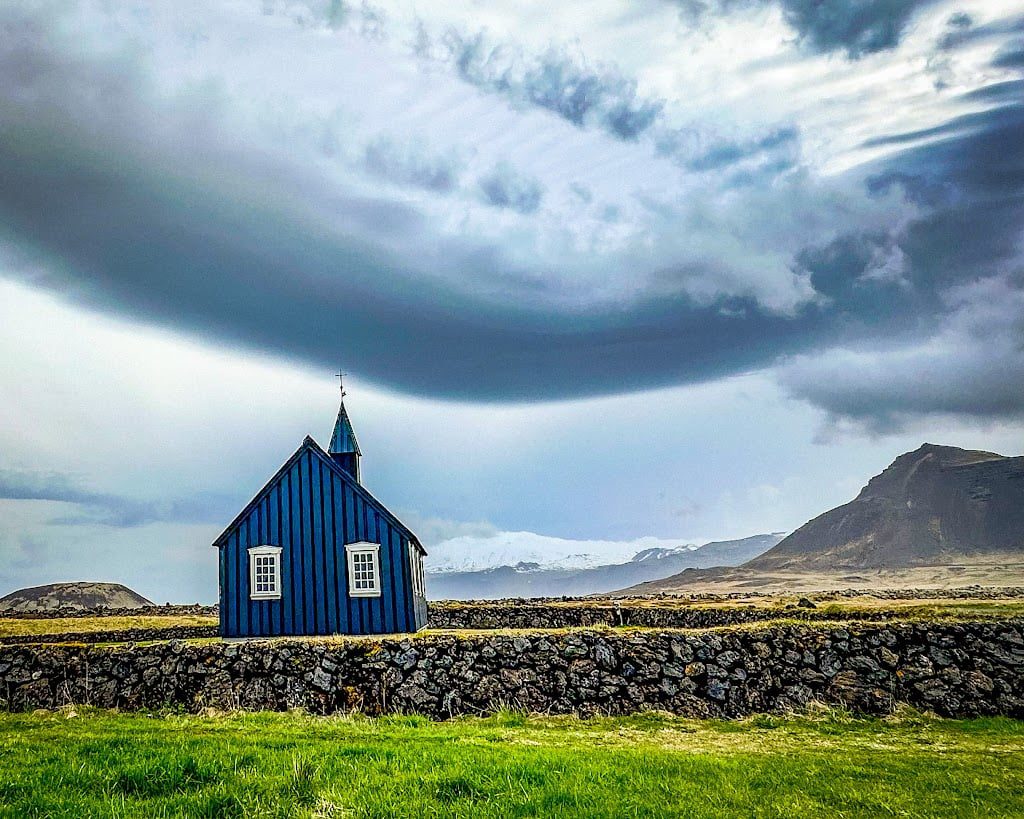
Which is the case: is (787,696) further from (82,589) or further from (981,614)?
(82,589)

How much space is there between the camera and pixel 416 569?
3319cm

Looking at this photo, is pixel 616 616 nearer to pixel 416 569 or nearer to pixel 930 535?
pixel 416 569

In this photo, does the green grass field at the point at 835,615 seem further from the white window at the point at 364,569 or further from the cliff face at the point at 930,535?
the cliff face at the point at 930,535

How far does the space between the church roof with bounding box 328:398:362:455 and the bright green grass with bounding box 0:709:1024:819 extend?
22163 mm

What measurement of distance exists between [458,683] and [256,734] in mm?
5796

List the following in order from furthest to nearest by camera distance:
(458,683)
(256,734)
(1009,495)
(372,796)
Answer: (1009,495) → (458,683) → (256,734) → (372,796)

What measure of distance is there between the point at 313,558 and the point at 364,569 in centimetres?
220

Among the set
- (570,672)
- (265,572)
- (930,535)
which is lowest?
(930,535)

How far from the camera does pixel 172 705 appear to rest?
18.3 metres

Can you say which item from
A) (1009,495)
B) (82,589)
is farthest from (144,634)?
(1009,495)

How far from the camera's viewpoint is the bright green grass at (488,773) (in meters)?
8.20

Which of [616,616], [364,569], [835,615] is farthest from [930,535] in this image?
[364,569]

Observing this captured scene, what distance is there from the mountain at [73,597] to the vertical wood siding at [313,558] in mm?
82658

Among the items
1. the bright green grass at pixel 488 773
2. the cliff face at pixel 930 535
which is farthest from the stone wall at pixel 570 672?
the cliff face at pixel 930 535
